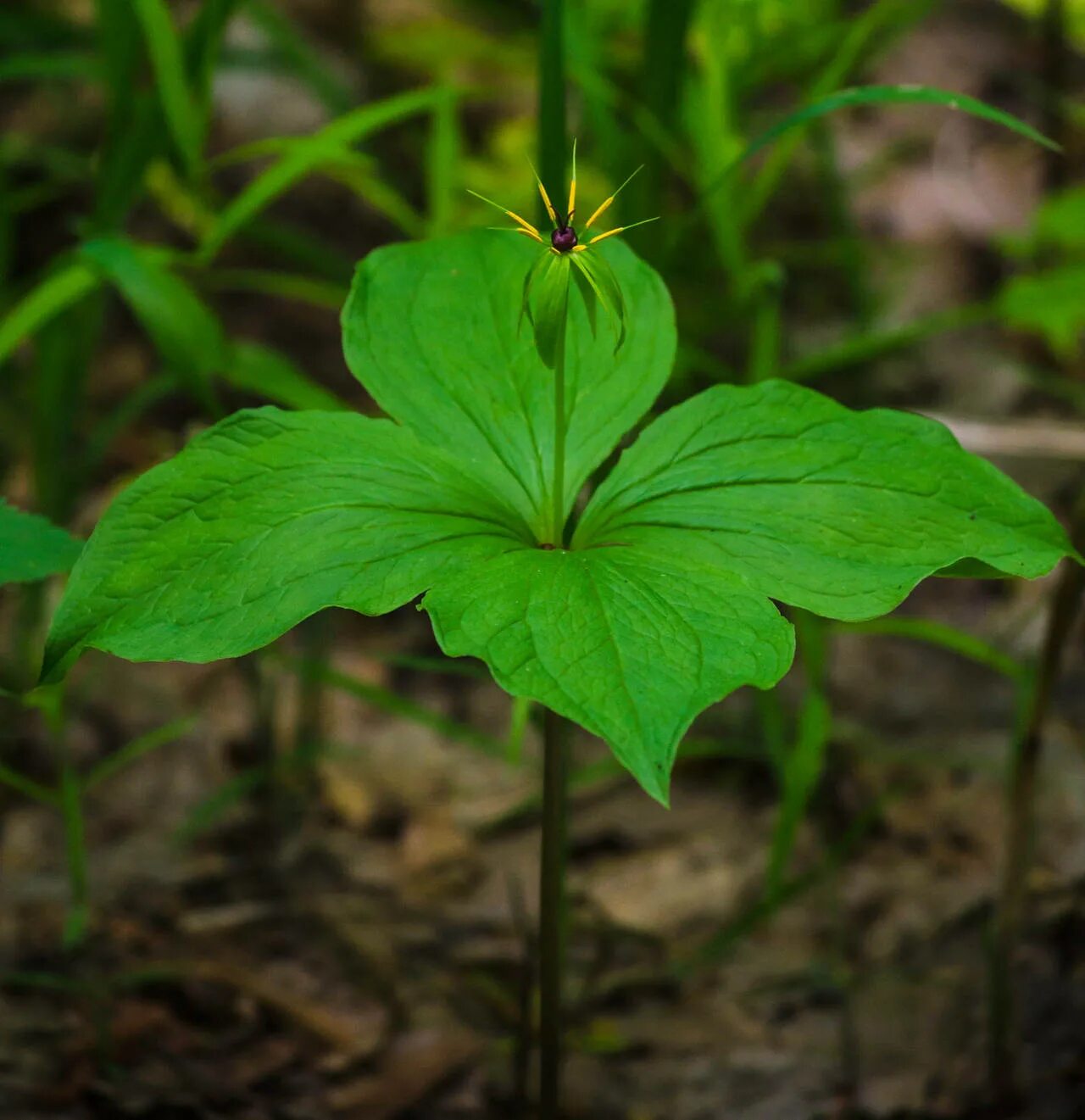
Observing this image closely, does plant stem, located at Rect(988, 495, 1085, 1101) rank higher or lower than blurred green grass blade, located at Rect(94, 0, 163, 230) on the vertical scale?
lower

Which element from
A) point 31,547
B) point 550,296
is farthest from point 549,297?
point 31,547

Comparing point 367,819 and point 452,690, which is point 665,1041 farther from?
point 452,690

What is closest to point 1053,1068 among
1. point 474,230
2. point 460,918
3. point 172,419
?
point 460,918

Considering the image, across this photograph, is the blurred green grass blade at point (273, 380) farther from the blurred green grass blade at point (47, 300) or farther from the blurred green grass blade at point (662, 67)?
the blurred green grass blade at point (662, 67)

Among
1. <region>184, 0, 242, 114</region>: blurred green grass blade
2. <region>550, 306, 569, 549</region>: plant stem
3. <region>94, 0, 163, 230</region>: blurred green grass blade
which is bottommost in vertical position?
<region>550, 306, 569, 549</region>: plant stem

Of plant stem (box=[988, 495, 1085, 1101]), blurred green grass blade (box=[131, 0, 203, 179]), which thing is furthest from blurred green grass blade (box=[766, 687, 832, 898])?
blurred green grass blade (box=[131, 0, 203, 179])

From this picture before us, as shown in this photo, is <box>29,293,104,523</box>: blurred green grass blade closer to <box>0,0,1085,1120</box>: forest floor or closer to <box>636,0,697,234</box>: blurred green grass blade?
<box>0,0,1085,1120</box>: forest floor
